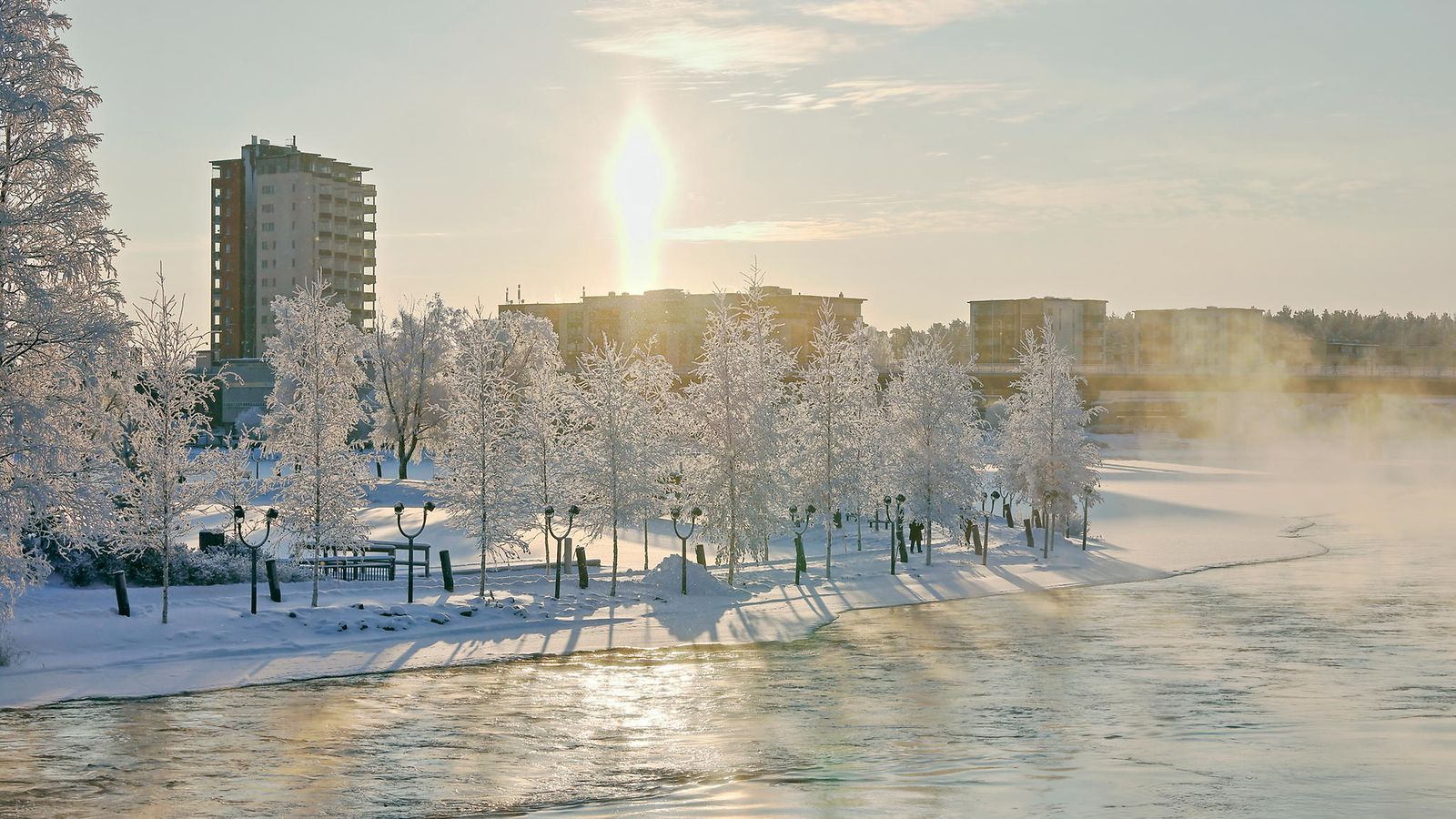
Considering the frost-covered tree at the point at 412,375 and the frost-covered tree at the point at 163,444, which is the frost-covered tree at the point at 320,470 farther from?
the frost-covered tree at the point at 412,375

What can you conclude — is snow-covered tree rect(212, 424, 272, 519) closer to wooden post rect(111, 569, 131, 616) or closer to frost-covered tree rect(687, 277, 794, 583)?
wooden post rect(111, 569, 131, 616)

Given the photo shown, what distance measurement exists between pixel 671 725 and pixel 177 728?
7.33 metres

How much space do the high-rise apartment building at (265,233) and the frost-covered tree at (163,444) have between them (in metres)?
161

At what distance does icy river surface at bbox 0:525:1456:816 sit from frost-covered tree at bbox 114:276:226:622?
7745 millimetres

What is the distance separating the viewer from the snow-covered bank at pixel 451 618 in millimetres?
25031

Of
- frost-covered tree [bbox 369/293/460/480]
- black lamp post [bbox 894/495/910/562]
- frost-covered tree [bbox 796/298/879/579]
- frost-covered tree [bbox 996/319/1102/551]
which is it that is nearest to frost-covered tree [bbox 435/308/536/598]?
frost-covered tree [bbox 796/298/879/579]

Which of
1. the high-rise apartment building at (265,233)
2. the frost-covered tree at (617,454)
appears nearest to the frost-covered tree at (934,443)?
the frost-covered tree at (617,454)

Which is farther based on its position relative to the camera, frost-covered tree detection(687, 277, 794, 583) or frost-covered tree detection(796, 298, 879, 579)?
frost-covered tree detection(796, 298, 879, 579)

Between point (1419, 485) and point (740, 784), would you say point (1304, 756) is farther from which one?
point (1419, 485)

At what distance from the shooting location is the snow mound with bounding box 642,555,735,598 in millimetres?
37344

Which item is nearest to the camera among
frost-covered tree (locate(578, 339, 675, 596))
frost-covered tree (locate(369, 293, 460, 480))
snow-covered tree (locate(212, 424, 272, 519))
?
snow-covered tree (locate(212, 424, 272, 519))

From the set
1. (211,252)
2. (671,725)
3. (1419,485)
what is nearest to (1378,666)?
(671,725)

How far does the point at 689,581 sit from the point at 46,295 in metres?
18.6

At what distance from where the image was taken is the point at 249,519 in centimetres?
5209
